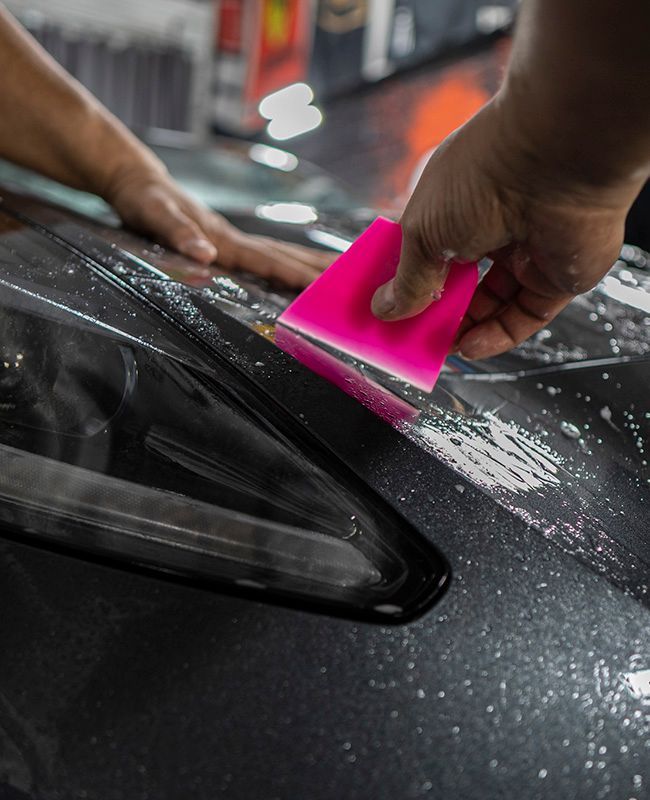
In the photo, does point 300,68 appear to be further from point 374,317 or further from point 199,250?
point 374,317

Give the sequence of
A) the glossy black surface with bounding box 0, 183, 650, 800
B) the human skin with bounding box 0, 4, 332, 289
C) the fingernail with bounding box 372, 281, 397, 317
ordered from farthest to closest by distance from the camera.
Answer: the human skin with bounding box 0, 4, 332, 289
the fingernail with bounding box 372, 281, 397, 317
the glossy black surface with bounding box 0, 183, 650, 800

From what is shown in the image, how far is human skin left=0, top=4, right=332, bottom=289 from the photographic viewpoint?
→ 1241mm

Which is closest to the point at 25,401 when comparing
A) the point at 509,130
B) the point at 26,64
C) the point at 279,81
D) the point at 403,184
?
the point at 509,130

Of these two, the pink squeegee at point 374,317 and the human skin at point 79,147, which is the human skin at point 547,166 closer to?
the pink squeegee at point 374,317

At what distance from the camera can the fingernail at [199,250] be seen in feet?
3.66

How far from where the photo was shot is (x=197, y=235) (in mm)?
1143

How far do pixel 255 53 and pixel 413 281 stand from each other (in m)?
6.60

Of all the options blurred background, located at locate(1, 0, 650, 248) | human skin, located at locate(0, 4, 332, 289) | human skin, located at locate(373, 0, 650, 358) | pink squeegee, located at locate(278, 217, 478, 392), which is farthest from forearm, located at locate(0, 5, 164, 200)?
blurred background, located at locate(1, 0, 650, 248)

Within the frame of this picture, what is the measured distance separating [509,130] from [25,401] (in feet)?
1.33

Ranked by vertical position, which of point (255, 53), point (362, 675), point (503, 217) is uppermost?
point (503, 217)

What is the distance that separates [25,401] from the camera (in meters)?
0.63

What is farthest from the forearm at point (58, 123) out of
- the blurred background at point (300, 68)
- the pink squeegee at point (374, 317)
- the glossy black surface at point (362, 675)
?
the blurred background at point (300, 68)

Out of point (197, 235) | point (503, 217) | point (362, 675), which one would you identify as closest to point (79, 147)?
point (197, 235)

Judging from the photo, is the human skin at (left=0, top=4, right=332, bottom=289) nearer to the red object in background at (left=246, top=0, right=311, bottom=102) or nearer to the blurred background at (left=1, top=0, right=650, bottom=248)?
the blurred background at (left=1, top=0, right=650, bottom=248)
